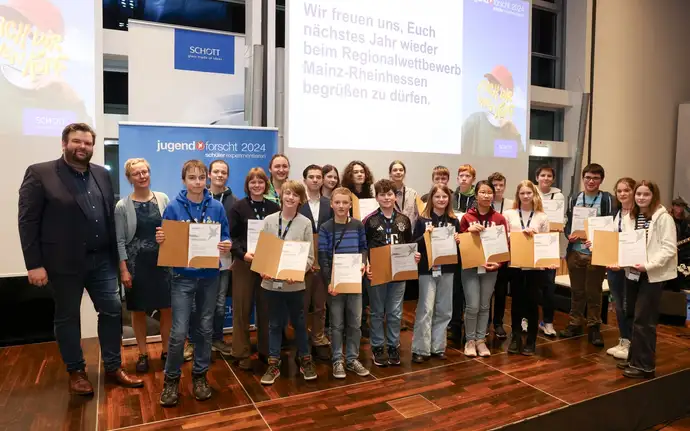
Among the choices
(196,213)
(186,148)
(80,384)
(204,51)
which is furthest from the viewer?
(204,51)

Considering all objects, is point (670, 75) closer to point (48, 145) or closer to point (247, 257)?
point (247, 257)

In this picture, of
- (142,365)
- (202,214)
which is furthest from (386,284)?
(142,365)

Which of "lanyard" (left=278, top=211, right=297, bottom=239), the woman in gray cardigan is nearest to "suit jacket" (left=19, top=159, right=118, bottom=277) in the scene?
the woman in gray cardigan

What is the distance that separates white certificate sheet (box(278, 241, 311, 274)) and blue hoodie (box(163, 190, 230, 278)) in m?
0.38

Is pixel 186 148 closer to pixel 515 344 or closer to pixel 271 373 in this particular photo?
pixel 271 373

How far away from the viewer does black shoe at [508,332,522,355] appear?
3.86 meters

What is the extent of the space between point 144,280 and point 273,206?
1.01m

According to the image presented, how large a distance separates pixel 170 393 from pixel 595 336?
346 cm

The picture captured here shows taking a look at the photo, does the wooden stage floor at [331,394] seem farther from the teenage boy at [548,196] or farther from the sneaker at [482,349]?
the teenage boy at [548,196]

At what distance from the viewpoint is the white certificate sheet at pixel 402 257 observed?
10.8 feet

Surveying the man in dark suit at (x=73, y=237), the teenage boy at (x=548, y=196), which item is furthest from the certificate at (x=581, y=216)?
the man in dark suit at (x=73, y=237)

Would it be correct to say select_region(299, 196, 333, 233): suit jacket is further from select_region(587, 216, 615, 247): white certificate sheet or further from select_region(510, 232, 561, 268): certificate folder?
select_region(587, 216, 615, 247): white certificate sheet

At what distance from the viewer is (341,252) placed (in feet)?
10.4

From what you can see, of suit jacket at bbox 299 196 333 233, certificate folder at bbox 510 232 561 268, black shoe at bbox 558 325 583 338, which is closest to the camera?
suit jacket at bbox 299 196 333 233
